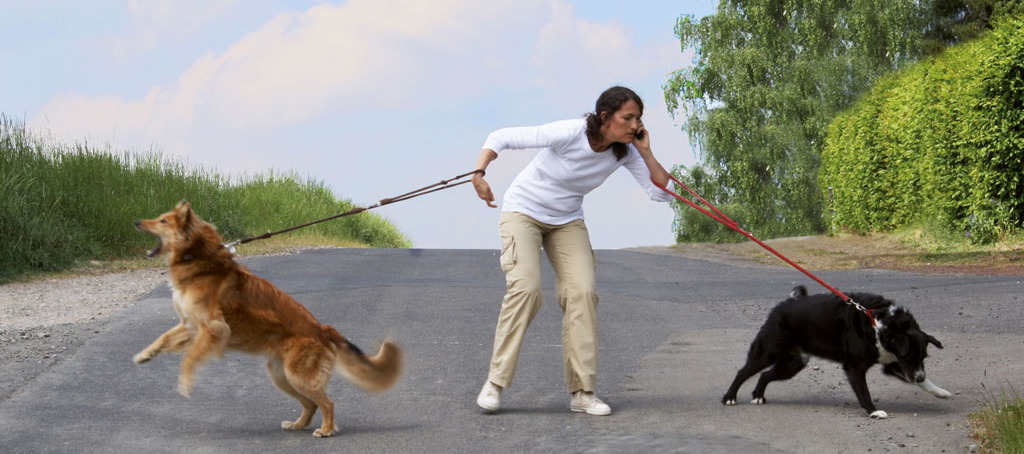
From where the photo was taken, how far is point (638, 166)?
630 centimetres

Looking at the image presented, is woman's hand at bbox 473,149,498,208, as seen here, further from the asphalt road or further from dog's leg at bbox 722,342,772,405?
dog's leg at bbox 722,342,772,405

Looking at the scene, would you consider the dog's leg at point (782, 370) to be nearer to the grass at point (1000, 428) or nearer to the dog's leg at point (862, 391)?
the dog's leg at point (862, 391)

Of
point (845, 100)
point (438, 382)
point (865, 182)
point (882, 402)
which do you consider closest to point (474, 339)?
point (438, 382)

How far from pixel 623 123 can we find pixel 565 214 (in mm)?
725

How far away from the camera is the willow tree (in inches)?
1177

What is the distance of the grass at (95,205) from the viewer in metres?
15.3

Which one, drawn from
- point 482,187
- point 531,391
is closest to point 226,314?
point 482,187

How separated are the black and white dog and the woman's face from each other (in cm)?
157

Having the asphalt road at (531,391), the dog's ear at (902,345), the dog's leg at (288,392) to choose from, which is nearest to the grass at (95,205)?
the asphalt road at (531,391)

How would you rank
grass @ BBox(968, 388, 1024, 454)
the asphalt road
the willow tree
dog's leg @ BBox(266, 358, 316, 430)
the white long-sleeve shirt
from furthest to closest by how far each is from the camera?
1. the willow tree
2. the white long-sleeve shirt
3. the asphalt road
4. dog's leg @ BBox(266, 358, 316, 430)
5. grass @ BBox(968, 388, 1024, 454)

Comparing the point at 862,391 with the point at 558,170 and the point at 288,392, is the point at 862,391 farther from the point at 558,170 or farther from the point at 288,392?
the point at 288,392

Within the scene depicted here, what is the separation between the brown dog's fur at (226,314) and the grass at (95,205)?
10.6 meters

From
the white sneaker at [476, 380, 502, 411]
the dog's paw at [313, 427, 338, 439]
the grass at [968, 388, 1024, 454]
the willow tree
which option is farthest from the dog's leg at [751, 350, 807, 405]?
the willow tree

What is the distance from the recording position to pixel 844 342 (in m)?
6.03
